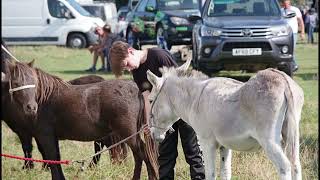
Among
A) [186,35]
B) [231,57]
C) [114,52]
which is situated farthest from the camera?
[186,35]

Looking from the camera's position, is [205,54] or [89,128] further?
[205,54]

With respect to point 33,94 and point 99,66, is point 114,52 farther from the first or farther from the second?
point 99,66

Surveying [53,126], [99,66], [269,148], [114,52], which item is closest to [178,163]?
[53,126]

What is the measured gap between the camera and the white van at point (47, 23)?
85.3 feet

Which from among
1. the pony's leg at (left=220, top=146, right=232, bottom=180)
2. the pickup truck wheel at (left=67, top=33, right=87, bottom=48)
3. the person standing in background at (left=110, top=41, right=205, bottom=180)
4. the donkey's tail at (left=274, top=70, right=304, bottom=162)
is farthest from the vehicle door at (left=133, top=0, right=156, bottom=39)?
the donkey's tail at (left=274, top=70, right=304, bottom=162)

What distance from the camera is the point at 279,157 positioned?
14.4 ft

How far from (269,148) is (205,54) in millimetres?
9360

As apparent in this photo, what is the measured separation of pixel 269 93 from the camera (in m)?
4.41

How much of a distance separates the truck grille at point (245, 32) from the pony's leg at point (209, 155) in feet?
28.8

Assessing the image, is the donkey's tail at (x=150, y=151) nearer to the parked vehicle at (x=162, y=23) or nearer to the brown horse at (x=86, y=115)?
the brown horse at (x=86, y=115)

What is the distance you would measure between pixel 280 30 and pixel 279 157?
957 centimetres

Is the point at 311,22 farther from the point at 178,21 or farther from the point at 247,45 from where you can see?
the point at 247,45

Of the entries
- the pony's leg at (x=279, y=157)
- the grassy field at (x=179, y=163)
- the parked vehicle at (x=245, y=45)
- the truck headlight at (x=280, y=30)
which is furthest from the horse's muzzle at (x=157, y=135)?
the truck headlight at (x=280, y=30)

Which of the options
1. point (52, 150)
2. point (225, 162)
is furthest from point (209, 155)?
point (52, 150)
